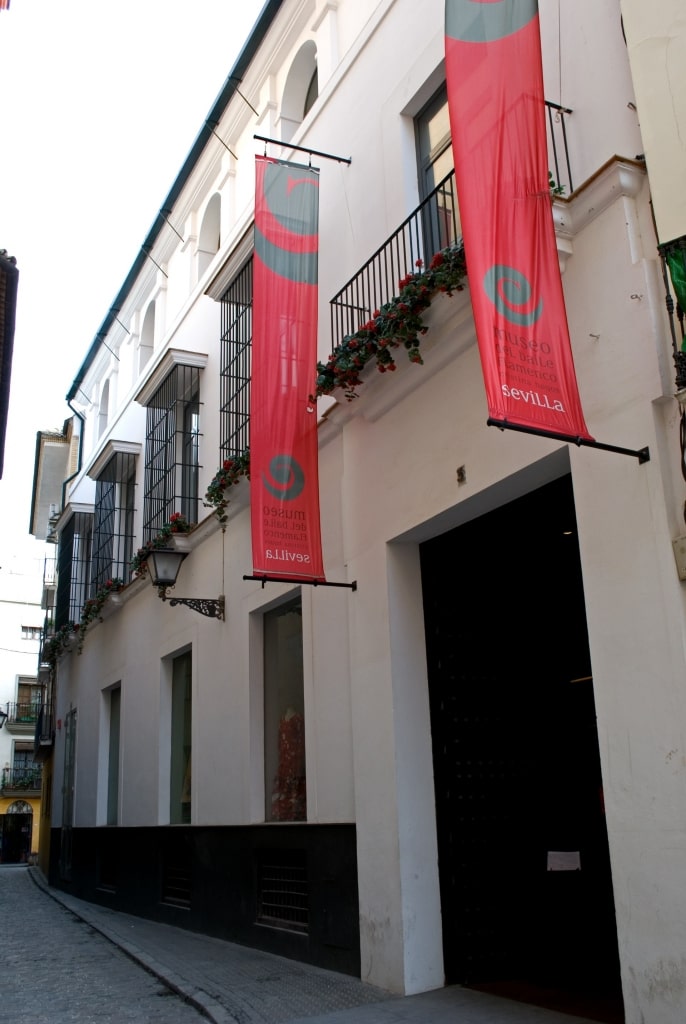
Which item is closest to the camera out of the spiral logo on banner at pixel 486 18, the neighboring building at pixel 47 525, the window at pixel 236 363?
the spiral logo on banner at pixel 486 18

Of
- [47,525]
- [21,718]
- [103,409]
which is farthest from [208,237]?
[21,718]

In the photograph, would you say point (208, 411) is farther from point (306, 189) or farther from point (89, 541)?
point (89, 541)

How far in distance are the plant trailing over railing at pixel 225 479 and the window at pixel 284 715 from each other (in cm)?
144

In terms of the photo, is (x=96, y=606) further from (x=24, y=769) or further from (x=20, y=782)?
(x=24, y=769)

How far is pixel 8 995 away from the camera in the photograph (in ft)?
26.0

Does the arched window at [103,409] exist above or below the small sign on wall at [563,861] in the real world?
above

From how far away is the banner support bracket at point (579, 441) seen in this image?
4.78 meters

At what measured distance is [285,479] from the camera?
8.12m

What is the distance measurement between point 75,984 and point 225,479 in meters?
5.14

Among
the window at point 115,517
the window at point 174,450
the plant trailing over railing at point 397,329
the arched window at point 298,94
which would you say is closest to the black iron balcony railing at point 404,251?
the plant trailing over railing at point 397,329

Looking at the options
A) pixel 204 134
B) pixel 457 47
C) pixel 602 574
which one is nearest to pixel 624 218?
pixel 457 47

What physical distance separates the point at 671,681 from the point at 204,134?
1145 centimetres

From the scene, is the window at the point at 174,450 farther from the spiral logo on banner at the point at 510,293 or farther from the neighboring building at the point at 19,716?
the neighboring building at the point at 19,716

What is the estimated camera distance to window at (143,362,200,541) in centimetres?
1324
